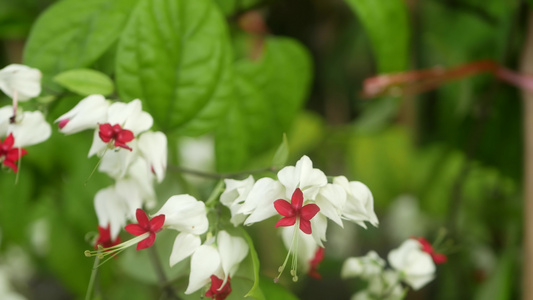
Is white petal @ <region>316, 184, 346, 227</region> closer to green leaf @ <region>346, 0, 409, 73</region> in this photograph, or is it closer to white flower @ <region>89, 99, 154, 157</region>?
white flower @ <region>89, 99, 154, 157</region>

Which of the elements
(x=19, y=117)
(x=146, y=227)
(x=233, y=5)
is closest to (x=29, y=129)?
(x=19, y=117)

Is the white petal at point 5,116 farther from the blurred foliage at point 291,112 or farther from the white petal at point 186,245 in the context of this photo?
the white petal at point 186,245

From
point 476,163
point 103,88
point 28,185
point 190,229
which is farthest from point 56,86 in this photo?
point 476,163

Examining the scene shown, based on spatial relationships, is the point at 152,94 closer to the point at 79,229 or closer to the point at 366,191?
the point at 366,191

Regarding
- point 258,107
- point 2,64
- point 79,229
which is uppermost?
point 258,107

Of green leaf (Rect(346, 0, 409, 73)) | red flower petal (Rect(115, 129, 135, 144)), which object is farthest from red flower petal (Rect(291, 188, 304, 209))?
green leaf (Rect(346, 0, 409, 73))

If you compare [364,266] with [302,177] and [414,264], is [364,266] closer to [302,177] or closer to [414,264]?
[414,264]

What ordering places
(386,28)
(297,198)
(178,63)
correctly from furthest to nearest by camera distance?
1. (386,28)
2. (178,63)
3. (297,198)

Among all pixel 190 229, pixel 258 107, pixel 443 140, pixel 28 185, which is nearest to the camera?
pixel 190 229
